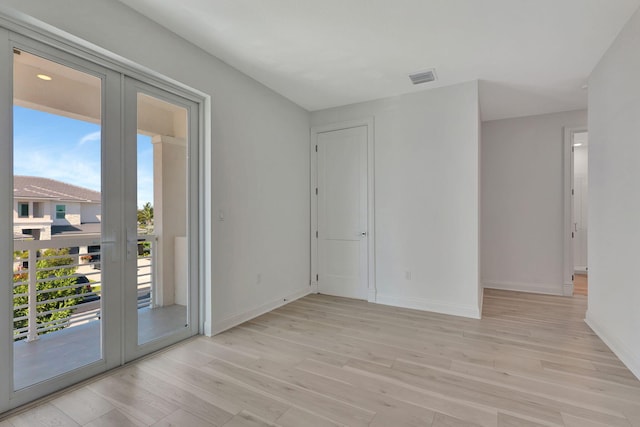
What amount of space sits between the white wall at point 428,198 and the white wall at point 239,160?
1.17 metres

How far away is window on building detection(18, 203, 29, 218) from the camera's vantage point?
1.97 meters

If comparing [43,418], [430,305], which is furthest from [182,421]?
[430,305]

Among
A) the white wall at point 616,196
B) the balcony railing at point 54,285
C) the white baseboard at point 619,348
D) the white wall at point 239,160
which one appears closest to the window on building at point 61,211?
the balcony railing at point 54,285

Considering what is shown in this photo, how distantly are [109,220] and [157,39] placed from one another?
1591mm

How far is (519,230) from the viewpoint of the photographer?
4906 mm

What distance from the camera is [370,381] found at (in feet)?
7.41

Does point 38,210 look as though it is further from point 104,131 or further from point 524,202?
point 524,202

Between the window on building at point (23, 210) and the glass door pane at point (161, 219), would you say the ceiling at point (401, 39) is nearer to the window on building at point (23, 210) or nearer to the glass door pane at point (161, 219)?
the glass door pane at point (161, 219)

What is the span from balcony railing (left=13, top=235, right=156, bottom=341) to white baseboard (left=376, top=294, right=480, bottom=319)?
3248mm

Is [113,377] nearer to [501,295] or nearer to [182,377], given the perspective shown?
[182,377]

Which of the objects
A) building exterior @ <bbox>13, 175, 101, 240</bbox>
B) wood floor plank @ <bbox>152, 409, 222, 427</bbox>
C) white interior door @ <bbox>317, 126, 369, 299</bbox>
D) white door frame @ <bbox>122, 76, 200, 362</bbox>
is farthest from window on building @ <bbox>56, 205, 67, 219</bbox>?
white interior door @ <bbox>317, 126, 369, 299</bbox>

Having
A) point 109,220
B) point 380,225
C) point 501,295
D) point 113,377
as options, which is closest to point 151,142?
point 109,220

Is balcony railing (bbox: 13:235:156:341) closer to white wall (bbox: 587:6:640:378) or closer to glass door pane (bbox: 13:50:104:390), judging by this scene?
glass door pane (bbox: 13:50:104:390)

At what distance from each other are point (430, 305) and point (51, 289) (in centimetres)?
381
